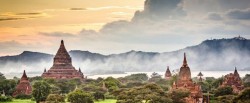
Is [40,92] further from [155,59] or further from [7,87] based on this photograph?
[155,59]

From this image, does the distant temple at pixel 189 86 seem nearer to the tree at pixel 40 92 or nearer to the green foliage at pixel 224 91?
the green foliage at pixel 224 91

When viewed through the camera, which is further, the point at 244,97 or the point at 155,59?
the point at 155,59

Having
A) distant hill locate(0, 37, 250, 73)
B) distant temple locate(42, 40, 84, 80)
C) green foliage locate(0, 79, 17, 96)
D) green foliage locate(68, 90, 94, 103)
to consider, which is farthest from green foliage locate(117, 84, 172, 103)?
distant hill locate(0, 37, 250, 73)

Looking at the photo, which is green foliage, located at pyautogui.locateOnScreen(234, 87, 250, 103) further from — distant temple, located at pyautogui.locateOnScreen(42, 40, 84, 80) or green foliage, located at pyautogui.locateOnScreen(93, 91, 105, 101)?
distant temple, located at pyautogui.locateOnScreen(42, 40, 84, 80)

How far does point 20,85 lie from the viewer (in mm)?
27469

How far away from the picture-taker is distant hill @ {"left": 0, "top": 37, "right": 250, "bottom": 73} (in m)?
50.5

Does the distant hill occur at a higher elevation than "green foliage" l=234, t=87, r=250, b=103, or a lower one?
higher

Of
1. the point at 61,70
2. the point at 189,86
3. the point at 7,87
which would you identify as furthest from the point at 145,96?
the point at 61,70

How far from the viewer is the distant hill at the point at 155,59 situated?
50456 mm

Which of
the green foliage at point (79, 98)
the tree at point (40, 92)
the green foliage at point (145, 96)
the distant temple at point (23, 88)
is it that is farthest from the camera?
the distant temple at point (23, 88)

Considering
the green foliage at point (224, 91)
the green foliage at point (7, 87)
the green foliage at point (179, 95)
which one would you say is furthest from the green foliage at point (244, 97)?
the green foliage at point (7, 87)

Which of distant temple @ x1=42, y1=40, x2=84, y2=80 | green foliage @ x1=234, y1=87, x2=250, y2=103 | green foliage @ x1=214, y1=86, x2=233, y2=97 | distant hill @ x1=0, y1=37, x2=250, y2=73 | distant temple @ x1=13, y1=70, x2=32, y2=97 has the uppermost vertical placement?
distant hill @ x1=0, y1=37, x2=250, y2=73

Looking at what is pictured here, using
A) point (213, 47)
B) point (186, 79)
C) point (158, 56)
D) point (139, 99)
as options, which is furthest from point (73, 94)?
point (158, 56)

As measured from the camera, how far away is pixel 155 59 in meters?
95.8
